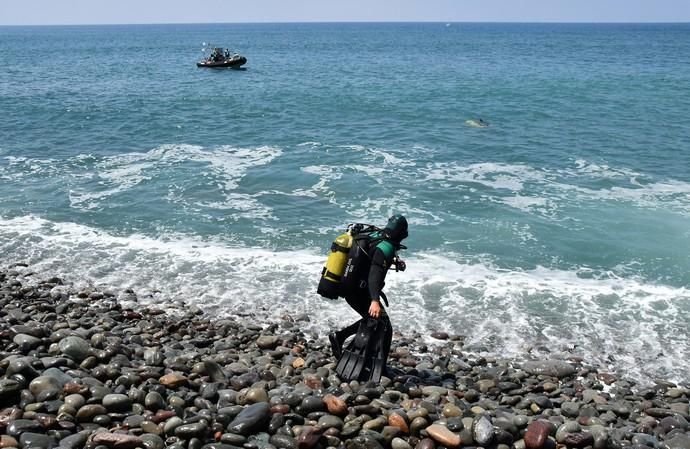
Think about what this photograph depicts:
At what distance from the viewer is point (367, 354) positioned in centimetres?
930

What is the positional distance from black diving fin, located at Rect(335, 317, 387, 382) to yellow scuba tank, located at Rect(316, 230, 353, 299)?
89 centimetres

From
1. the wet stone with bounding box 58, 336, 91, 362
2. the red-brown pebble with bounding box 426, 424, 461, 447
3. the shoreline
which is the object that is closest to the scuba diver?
the shoreline

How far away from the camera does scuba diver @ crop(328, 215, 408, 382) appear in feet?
27.8

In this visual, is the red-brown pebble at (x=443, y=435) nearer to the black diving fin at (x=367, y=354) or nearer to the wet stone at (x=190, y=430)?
the black diving fin at (x=367, y=354)

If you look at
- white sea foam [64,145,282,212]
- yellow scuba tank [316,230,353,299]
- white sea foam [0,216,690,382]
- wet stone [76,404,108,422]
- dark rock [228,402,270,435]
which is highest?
yellow scuba tank [316,230,353,299]

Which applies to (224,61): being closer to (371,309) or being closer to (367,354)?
(367,354)

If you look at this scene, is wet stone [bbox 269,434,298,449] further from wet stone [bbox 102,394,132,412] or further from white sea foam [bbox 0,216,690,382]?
white sea foam [bbox 0,216,690,382]

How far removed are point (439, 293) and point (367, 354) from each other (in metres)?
5.04

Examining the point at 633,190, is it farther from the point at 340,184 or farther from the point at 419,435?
the point at 419,435

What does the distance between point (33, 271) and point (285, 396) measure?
9603 mm

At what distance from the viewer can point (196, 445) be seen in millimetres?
6664

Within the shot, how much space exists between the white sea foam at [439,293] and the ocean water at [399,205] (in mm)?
55

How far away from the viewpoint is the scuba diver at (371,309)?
8469 mm

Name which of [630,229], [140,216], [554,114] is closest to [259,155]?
[140,216]
